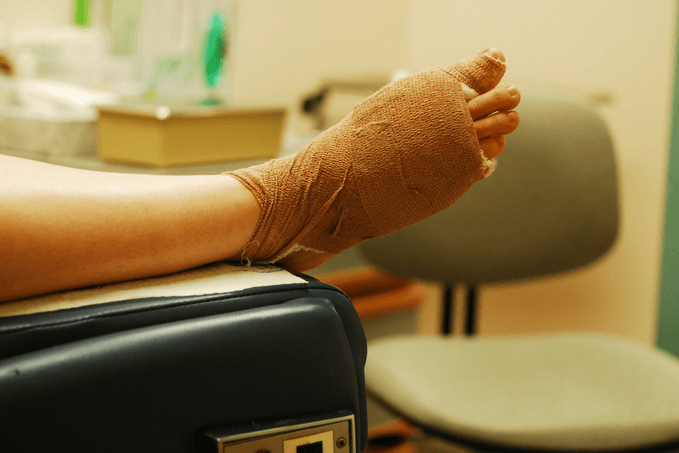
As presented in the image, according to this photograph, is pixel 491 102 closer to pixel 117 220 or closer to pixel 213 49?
pixel 117 220

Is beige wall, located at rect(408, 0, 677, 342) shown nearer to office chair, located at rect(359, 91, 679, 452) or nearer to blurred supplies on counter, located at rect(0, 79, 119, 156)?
office chair, located at rect(359, 91, 679, 452)

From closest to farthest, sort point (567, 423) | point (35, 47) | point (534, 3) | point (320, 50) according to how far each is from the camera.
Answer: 1. point (567, 423)
2. point (35, 47)
3. point (534, 3)
4. point (320, 50)

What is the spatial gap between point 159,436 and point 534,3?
1.18 metres

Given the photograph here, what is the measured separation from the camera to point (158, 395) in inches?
12.5

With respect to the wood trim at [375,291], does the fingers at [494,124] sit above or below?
above

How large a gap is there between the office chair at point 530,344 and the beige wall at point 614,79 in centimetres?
20

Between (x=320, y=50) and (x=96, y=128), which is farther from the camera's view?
(x=320, y=50)

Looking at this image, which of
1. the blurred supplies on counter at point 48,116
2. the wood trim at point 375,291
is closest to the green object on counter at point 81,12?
the blurred supplies on counter at point 48,116

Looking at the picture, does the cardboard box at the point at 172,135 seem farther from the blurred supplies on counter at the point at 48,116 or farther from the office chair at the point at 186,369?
the office chair at the point at 186,369

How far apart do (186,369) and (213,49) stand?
92cm

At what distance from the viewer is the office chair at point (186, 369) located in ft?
0.98

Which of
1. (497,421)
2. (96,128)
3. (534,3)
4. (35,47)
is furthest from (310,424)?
(534,3)

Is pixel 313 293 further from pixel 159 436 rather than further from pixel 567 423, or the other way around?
pixel 567 423

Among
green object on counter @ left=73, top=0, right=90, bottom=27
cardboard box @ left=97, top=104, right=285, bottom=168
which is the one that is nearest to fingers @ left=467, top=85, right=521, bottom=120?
cardboard box @ left=97, top=104, right=285, bottom=168
